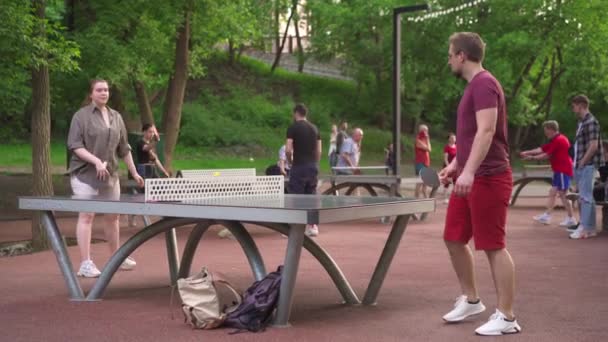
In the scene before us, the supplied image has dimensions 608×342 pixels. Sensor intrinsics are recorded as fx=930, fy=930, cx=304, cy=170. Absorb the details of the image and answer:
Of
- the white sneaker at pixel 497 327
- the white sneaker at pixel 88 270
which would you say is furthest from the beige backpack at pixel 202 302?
the white sneaker at pixel 88 270

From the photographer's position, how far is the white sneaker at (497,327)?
6500 millimetres

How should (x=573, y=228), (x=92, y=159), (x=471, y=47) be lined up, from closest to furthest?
(x=471, y=47) → (x=92, y=159) → (x=573, y=228)

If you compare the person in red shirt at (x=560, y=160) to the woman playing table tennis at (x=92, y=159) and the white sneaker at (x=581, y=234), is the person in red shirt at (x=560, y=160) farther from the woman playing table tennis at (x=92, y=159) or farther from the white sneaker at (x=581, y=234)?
the woman playing table tennis at (x=92, y=159)

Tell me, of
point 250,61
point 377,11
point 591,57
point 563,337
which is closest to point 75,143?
point 563,337

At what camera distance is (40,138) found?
1288cm

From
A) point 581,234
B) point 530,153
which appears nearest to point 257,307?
point 581,234

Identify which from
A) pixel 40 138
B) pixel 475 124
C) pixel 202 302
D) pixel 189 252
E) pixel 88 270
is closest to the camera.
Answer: pixel 475 124

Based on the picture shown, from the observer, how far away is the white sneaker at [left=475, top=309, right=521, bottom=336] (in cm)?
650

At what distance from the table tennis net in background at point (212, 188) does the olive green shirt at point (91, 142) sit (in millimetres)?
1972

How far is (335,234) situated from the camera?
1466 centimetres

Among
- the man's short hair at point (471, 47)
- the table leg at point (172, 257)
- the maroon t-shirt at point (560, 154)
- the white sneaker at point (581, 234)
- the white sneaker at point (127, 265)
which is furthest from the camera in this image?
the maroon t-shirt at point (560, 154)

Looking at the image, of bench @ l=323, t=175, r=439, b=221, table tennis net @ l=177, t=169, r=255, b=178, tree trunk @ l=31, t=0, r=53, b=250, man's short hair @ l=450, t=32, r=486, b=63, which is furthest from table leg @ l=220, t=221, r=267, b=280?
bench @ l=323, t=175, r=439, b=221

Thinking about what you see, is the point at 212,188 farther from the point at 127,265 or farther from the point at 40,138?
the point at 40,138

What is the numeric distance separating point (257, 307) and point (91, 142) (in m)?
3.54
